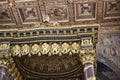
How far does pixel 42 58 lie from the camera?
720 centimetres

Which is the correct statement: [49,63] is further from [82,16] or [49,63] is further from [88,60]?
[82,16]

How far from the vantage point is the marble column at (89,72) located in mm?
6176

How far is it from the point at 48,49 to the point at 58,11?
8.26ft

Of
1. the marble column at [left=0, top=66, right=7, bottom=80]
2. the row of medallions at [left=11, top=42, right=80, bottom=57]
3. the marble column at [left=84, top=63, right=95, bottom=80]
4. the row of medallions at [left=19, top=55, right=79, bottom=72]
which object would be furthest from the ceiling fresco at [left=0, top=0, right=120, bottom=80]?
the marble column at [left=0, top=66, right=7, bottom=80]

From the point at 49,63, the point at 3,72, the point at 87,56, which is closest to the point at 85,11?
the point at 49,63

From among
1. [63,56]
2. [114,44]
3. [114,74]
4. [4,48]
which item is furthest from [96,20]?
[4,48]

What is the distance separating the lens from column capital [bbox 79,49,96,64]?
21.5ft

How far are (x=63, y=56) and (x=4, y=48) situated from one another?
1.54m

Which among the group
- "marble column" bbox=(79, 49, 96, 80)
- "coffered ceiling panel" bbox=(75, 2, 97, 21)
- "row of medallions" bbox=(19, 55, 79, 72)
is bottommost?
"row of medallions" bbox=(19, 55, 79, 72)

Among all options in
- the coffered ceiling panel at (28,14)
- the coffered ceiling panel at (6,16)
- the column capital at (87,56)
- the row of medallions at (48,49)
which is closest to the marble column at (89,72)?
the column capital at (87,56)

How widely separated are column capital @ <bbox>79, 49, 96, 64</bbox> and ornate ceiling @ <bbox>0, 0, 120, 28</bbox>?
240 cm

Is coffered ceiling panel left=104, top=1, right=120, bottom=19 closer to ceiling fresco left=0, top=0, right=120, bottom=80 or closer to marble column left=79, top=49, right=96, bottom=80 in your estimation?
ceiling fresco left=0, top=0, right=120, bottom=80

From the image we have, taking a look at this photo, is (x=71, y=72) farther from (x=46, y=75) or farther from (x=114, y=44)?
(x=114, y=44)

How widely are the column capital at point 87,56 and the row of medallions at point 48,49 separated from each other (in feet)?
0.53
